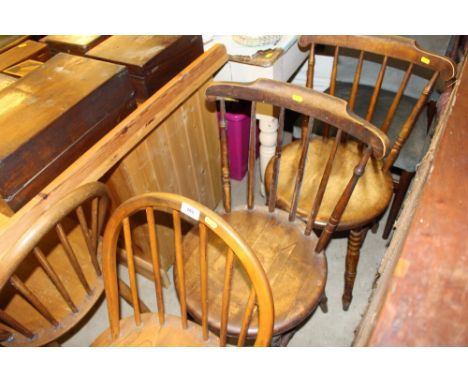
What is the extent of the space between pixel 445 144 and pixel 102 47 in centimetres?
103

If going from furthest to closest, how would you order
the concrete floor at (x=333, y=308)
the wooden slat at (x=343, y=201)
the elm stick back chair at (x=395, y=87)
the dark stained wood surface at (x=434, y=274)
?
the concrete floor at (x=333, y=308) < the elm stick back chair at (x=395, y=87) < the wooden slat at (x=343, y=201) < the dark stained wood surface at (x=434, y=274)

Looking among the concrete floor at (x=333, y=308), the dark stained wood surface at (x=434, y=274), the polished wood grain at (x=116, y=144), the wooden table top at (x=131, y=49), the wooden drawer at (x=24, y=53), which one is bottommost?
the concrete floor at (x=333, y=308)

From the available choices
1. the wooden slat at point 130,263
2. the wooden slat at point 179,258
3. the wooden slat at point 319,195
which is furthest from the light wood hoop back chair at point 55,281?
the wooden slat at point 319,195

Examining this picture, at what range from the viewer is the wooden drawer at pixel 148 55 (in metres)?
1.16

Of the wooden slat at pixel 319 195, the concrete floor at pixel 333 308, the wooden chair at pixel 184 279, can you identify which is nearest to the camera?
the wooden chair at pixel 184 279

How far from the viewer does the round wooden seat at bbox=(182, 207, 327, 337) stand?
3.27 feet

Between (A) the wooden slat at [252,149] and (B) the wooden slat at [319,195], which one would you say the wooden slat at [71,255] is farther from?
(B) the wooden slat at [319,195]

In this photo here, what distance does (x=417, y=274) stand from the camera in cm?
55

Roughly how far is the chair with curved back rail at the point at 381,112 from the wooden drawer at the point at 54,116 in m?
0.61

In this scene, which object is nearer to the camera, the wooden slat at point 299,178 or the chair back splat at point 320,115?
the chair back splat at point 320,115

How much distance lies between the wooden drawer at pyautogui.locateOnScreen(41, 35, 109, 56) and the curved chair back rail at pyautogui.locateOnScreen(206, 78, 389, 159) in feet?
1.53
